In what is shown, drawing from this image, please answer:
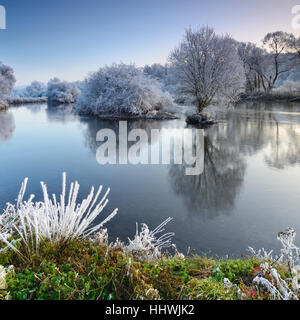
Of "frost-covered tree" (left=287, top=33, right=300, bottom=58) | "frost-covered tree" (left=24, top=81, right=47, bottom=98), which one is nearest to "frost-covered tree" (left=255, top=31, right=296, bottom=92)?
"frost-covered tree" (left=287, top=33, right=300, bottom=58)

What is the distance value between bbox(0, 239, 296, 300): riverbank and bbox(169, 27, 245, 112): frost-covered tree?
51.1 feet

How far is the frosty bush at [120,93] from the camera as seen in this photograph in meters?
21.1

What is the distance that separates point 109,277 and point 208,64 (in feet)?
54.2

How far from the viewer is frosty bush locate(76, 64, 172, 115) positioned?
69.1ft

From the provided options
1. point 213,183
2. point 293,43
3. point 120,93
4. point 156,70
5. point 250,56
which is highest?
point 156,70

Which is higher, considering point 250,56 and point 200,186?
point 250,56

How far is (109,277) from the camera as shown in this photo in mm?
2379

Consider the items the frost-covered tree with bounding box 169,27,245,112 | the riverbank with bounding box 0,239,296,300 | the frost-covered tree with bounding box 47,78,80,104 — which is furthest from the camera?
the frost-covered tree with bounding box 47,78,80,104

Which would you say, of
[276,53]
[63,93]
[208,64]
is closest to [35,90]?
[63,93]

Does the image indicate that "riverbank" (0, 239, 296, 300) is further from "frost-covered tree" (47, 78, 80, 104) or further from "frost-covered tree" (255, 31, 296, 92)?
"frost-covered tree" (47, 78, 80, 104)

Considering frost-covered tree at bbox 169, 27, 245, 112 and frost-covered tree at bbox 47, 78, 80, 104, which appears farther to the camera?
frost-covered tree at bbox 47, 78, 80, 104

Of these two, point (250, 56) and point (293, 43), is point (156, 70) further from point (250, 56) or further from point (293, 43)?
point (293, 43)

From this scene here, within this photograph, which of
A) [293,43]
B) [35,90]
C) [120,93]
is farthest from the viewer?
[35,90]

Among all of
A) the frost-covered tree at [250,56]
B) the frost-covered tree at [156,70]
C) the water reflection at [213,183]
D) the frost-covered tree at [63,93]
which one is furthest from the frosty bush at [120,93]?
the frost-covered tree at [156,70]
